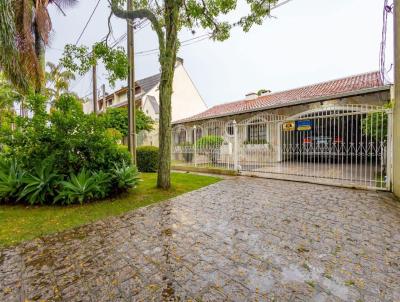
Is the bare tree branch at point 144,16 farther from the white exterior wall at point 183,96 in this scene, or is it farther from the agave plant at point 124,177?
the white exterior wall at point 183,96

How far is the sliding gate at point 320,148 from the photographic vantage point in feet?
21.1

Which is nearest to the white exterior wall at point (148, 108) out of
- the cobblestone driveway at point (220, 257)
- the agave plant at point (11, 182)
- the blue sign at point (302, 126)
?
the blue sign at point (302, 126)

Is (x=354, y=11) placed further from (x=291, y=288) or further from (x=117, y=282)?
(x=117, y=282)

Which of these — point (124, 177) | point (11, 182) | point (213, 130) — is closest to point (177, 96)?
point (213, 130)

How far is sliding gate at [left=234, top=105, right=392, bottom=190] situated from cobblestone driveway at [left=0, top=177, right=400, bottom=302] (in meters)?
2.42

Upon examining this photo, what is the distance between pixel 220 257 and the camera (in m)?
2.63

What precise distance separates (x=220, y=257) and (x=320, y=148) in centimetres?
624

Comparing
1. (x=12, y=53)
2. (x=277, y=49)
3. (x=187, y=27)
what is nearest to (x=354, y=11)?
(x=277, y=49)

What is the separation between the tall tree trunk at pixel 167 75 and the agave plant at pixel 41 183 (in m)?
2.59

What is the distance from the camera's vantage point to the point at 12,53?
671 cm

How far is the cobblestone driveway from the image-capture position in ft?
6.64

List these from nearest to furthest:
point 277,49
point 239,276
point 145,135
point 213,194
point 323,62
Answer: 1. point 239,276
2. point 213,194
3. point 277,49
4. point 145,135
5. point 323,62

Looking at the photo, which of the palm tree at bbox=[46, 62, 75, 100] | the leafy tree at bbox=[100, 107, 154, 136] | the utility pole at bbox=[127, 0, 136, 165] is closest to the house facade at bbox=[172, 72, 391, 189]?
the leafy tree at bbox=[100, 107, 154, 136]

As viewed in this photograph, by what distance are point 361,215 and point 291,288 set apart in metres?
2.87
